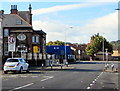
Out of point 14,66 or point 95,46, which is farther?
point 95,46

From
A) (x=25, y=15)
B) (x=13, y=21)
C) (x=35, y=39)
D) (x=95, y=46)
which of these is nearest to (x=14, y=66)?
(x=13, y=21)

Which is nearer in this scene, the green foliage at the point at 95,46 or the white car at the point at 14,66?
the white car at the point at 14,66

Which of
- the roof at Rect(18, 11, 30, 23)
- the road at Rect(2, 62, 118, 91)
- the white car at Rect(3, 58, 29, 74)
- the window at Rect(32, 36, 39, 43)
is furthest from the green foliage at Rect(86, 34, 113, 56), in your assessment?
the road at Rect(2, 62, 118, 91)

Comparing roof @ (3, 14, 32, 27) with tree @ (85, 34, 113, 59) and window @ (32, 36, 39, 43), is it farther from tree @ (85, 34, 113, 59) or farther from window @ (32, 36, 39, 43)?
tree @ (85, 34, 113, 59)

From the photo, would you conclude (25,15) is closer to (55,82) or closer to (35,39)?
(35,39)

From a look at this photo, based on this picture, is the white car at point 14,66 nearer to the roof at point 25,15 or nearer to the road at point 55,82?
the road at point 55,82

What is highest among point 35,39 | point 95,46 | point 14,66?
point 95,46

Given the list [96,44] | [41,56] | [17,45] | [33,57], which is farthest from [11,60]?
[96,44]

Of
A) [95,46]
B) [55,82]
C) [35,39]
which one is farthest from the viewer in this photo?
[95,46]

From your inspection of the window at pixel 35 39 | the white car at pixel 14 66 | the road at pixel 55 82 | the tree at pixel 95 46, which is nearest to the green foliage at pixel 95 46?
the tree at pixel 95 46

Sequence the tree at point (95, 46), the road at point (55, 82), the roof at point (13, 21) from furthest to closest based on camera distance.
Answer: the tree at point (95, 46)
the roof at point (13, 21)
the road at point (55, 82)

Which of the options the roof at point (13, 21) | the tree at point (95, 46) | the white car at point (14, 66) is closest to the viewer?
the white car at point (14, 66)

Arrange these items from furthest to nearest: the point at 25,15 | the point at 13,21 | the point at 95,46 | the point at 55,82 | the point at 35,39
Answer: the point at 95,46 → the point at 25,15 → the point at 35,39 → the point at 13,21 → the point at 55,82

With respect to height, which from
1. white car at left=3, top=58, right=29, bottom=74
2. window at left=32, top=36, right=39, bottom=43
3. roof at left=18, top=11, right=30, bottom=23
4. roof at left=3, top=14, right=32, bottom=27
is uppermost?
roof at left=18, top=11, right=30, bottom=23
